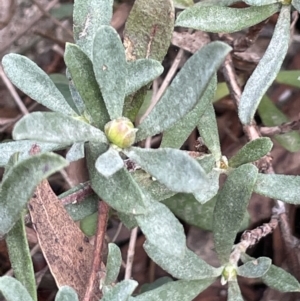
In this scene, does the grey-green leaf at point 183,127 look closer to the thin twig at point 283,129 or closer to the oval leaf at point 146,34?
the oval leaf at point 146,34

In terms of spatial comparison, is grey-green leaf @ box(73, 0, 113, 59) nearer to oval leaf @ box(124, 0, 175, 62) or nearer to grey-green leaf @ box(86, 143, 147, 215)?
oval leaf @ box(124, 0, 175, 62)

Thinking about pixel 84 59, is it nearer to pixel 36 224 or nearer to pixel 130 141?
pixel 130 141

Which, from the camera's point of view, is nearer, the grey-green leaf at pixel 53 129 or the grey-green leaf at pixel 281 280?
the grey-green leaf at pixel 53 129

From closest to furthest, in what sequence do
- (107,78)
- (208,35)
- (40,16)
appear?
(107,78)
(208,35)
(40,16)

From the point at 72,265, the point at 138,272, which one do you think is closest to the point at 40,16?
the point at 138,272

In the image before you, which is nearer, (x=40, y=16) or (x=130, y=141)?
(x=130, y=141)

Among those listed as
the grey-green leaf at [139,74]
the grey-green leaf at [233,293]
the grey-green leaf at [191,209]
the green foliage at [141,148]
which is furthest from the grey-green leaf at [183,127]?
the grey-green leaf at [191,209]
